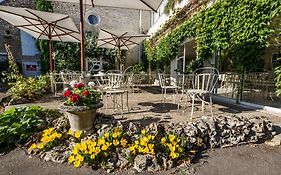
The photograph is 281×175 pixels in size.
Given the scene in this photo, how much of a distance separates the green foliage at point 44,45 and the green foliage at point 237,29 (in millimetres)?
8973

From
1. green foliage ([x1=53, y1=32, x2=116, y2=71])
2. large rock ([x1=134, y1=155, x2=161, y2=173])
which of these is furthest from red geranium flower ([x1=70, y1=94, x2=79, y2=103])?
green foliage ([x1=53, y1=32, x2=116, y2=71])

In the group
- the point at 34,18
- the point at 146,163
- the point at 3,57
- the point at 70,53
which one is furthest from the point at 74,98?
the point at 3,57

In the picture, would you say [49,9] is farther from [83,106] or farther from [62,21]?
[83,106]

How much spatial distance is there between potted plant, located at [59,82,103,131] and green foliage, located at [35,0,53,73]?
9901 mm

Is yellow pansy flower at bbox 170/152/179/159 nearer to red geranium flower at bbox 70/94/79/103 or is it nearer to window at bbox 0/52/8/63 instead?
red geranium flower at bbox 70/94/79/103

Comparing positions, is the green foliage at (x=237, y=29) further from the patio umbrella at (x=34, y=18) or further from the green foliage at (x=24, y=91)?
the green foliage at (x=24, y=91)

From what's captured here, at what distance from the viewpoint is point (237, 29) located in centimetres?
432

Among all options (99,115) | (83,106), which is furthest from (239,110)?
(83,106)

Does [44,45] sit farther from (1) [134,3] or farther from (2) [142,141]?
(2) [142,141]

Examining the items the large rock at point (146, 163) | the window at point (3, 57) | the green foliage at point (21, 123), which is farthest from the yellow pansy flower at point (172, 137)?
the window at point (3, 57)

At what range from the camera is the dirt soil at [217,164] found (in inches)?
Result: 92.7

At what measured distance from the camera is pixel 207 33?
5281 millimetres

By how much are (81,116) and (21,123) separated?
1.29 meters

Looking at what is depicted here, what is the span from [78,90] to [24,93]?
3.23 metres
